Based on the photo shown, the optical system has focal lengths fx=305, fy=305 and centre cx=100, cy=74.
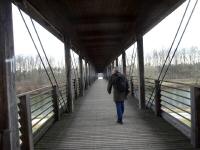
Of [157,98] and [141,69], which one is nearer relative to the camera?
[157,98]

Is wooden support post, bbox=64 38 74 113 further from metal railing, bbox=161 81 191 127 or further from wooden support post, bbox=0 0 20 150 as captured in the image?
wooden support post, bbox=0 0 20 150

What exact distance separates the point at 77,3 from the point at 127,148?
3029mm

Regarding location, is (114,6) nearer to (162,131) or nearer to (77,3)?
(77,3)

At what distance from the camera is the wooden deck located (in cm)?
467

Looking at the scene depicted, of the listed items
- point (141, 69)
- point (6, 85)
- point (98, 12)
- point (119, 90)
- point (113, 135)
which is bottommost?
point (113, 135)

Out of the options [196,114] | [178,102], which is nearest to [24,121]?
[196,114]

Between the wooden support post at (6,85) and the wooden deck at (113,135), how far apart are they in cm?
141

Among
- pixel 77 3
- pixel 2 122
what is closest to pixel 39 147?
pixel 2 122

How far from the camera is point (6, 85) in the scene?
132 inches

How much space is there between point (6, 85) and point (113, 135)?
2596 mm

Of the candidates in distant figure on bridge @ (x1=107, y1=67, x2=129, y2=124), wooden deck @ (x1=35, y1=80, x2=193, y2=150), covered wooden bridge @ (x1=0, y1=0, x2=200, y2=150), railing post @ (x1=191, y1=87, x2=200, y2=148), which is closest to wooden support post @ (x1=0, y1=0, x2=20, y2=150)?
covered wooden bridge @ (x1=0, y1=0, x2=200, y2=150)

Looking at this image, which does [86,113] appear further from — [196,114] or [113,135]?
[196,114]

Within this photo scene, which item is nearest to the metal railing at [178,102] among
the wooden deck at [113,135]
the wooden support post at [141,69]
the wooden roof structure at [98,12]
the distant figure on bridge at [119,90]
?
the wooden deck at [113,135]

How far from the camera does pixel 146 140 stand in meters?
4.95
